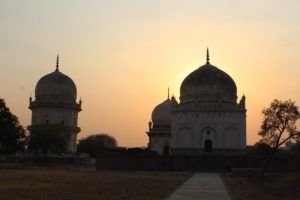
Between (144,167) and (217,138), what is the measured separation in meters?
9.61

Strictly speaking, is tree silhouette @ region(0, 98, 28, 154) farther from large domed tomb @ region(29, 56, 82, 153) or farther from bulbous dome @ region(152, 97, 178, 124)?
bulbous dome @ region(152, 97, 178, 124)

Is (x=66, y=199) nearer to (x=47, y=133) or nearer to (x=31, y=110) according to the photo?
(x=47, y=133)

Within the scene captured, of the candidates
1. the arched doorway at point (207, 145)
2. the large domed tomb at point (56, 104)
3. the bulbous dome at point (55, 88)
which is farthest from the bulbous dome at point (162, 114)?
the arched doorway at point (207, 145)

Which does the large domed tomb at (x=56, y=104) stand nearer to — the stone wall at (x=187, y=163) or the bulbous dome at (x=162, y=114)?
the bulbous dome at (x=162, y=114)

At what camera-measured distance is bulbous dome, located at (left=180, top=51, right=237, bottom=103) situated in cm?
5153

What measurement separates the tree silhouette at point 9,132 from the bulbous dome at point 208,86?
1782 cm

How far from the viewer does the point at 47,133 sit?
183 feet

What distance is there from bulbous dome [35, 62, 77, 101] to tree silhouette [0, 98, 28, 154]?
21.2 meters

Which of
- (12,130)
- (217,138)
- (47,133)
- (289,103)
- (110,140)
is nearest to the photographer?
(289,103)

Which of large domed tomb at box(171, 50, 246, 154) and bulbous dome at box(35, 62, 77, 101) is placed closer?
large domed tomb at box(171, 50, 246, 154)

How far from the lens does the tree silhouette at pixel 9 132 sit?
4266 centimetres

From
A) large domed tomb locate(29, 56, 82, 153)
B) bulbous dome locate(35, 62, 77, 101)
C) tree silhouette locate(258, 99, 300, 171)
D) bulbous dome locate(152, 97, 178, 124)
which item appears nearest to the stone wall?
tree silhouette locate(258, 99, 300, 171)

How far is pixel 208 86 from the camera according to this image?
5172 centimetres

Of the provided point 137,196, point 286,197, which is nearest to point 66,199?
point 137,196
